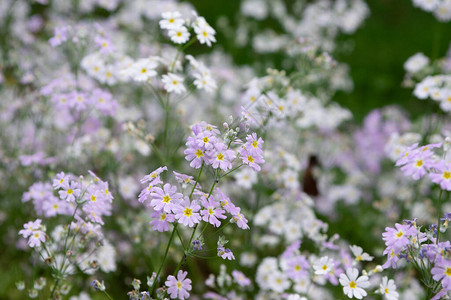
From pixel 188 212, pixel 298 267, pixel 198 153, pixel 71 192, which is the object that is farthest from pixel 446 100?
pixel 71 192

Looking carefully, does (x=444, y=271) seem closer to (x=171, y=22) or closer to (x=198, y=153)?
(x=198, y=153)

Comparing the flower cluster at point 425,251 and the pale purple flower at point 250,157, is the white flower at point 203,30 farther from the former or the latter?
the flower cluster at point 425,251

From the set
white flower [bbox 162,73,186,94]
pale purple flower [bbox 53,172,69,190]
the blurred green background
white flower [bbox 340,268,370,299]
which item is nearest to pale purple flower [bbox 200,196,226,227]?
white flower [bbox 340,268,370,299]

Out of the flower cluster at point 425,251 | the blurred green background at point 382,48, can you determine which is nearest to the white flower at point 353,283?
the flower cluster at point 425,251

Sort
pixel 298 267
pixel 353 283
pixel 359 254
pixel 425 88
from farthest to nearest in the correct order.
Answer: pixel 425 88 → pixel 298 267 → pixel 359 254 → pixel 353 283

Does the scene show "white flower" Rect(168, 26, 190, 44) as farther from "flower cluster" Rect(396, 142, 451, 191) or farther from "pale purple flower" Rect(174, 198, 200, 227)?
"flower cluster" Rect(396, 142, 451, 191)

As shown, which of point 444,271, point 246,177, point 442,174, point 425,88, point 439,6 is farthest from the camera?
point 439,6

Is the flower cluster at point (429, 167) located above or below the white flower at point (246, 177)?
below

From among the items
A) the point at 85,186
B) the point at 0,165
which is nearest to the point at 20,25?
the point at 0,165
